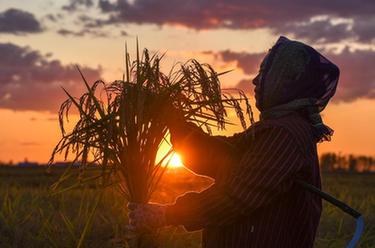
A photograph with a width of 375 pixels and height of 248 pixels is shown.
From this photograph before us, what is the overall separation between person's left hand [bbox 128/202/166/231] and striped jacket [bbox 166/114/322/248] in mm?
41

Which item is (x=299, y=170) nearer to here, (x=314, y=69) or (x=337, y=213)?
(x=314, y=69)

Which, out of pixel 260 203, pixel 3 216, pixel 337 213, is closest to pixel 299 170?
pixel 260 203

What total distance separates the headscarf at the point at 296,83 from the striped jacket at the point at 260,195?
0.07 meters

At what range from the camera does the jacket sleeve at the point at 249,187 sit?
2787 millimetres

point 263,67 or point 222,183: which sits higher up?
point 263,67

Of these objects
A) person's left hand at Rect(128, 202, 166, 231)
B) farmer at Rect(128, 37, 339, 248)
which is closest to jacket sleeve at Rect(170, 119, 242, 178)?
farmer at Rect(128, 37, 339, 248)

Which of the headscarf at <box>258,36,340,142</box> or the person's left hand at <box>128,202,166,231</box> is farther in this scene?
the headscarf at <box>258,36,340,142</box>

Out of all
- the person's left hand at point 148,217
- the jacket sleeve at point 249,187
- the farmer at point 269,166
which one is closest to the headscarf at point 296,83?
the farmer at point 269,166

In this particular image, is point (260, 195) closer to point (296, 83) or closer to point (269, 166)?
point (269, 166)

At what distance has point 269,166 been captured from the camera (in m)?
2.79

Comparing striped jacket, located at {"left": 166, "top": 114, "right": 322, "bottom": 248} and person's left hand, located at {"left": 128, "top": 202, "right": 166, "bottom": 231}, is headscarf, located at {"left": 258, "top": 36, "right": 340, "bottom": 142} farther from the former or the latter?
person's left hand, located at {"left": 128, "top": 202, "right": 166, "bottom": 231}

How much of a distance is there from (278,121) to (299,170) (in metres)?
0.22

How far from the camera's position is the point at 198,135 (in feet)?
10.8

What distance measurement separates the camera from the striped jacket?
9.17 feet
